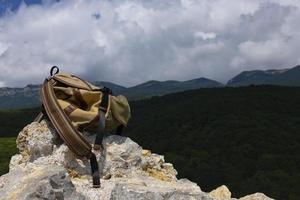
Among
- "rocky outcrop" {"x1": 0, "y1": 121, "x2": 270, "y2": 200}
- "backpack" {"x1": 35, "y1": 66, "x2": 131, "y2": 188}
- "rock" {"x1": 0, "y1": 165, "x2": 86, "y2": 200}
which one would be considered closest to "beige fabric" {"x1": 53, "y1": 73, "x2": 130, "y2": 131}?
"backpack" {"x1": 35, "y1": 66, "x2": 131, "y2": 188}

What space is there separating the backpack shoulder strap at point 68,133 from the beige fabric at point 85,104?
21cm

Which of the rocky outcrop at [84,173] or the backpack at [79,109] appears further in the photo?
the backpack at [79,109]

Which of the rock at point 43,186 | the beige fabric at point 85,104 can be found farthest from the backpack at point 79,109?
the rock at point 43,186

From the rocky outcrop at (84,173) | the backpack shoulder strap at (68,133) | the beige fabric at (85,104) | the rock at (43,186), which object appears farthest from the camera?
the beige fabric at (85,104)

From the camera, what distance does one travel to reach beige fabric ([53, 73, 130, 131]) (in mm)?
10141

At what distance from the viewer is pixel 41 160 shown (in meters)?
10.0

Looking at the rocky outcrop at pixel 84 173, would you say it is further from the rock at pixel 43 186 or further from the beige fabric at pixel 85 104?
the beige fabric at pixel 85 104

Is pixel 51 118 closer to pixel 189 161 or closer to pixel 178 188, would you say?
pixel 178 188

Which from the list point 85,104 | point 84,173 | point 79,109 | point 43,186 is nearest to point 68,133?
point 79,109

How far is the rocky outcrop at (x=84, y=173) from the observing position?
851cm

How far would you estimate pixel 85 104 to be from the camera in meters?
10.6

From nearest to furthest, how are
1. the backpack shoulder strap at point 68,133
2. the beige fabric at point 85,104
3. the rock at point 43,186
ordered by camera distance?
the rock at point 43,186, the backpack shoulder strap at point 68,133, the beige fabric at point 85,104

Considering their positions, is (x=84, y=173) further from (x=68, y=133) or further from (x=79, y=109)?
(x=79, y=109)

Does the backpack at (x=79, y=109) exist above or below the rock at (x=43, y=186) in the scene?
above
